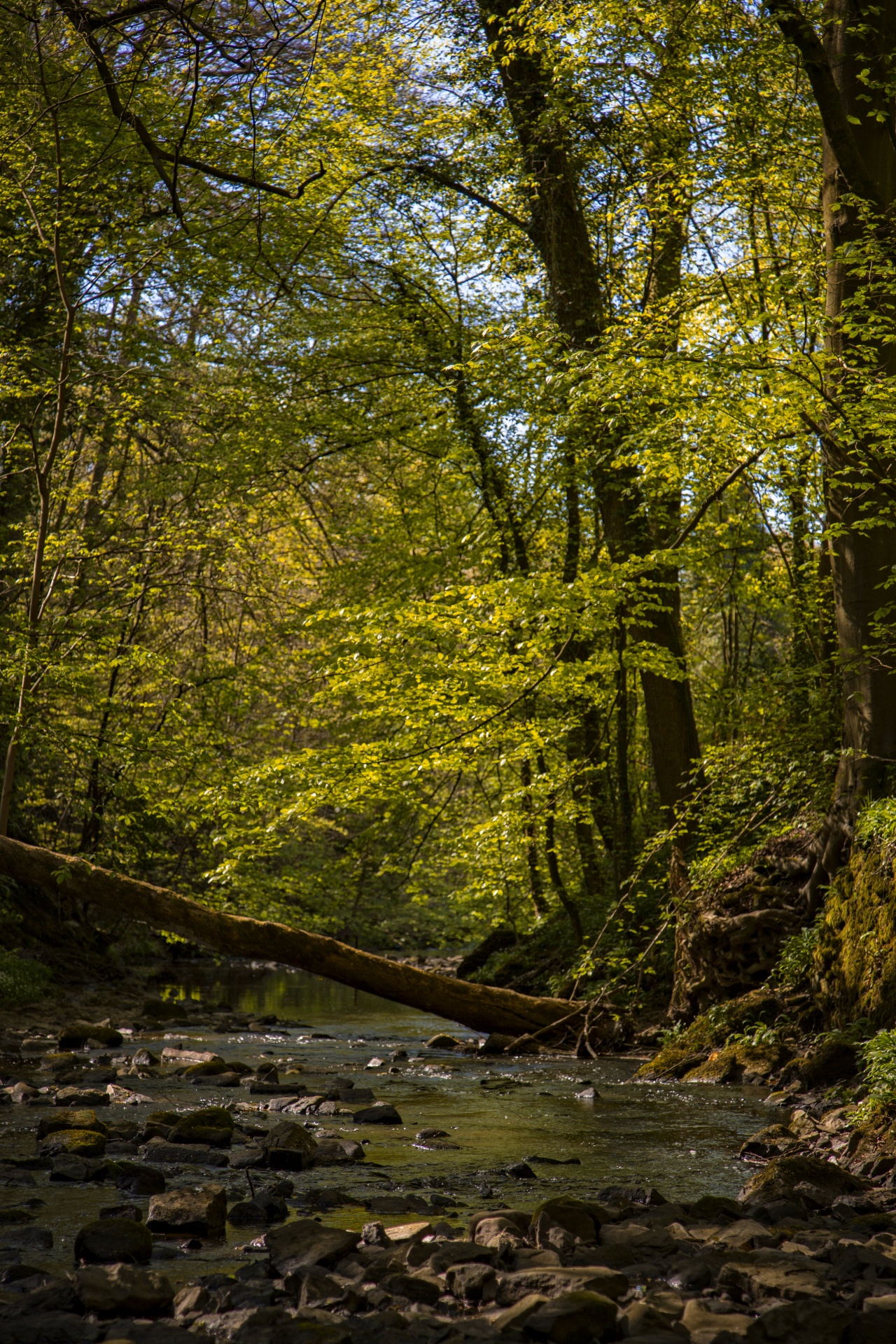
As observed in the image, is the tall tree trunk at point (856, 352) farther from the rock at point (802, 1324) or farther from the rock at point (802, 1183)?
the rock at point (802, 1324)

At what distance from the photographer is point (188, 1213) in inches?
169

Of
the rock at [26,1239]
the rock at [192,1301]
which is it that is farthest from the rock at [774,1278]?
the rock at [26,1239]

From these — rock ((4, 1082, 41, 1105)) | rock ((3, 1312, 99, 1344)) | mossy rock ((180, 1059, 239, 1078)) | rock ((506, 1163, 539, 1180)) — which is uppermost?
rock ((3, 1312, 99, 1344))

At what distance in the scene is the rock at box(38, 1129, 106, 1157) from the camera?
5.51 meters

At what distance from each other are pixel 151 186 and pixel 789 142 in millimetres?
7648

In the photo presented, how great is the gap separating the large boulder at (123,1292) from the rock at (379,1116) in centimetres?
359

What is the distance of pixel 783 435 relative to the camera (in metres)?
7.57

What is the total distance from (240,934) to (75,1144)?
3.52 meters

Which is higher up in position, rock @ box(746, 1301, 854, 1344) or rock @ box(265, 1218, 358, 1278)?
rock @ box(265, 1218, 358, 1278)

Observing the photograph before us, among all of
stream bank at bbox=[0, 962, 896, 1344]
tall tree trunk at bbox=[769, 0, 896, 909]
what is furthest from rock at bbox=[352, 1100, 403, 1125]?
tall tree trunk at bbox=[769, 0, 896, 909]

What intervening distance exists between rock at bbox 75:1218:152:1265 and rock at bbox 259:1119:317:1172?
1.71 metres

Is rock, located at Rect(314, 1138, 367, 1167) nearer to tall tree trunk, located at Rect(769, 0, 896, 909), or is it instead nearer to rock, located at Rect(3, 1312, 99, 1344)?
rock, located at Rect(3, 1312, 99, 1344)

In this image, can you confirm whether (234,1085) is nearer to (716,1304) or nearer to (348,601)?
(716,1304)

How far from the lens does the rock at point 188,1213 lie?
425cm
